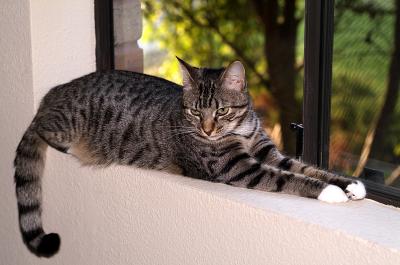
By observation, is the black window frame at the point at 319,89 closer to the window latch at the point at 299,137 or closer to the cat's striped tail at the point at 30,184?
the window latch at the point at 299,137

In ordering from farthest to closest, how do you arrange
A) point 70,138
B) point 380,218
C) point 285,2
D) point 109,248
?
1. point 285,2
2. point 70,138
3. point 109,248
4. point 380,218

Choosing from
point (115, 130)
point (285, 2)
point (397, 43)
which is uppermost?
point (285, 2)

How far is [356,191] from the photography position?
66.6 inches

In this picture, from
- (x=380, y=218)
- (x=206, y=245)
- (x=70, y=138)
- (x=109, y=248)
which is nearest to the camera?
(x=380, y=218)

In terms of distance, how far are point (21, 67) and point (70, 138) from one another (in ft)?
1.02

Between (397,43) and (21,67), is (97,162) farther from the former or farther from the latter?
(397,43)

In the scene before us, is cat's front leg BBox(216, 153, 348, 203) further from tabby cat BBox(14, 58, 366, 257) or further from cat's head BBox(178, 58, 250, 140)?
cat's head BBox(178, 58, 250, 140)

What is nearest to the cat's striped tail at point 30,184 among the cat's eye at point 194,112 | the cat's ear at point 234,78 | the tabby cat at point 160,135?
the tabby cat at point 160,135

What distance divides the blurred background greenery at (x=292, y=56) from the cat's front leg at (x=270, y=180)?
0.24m

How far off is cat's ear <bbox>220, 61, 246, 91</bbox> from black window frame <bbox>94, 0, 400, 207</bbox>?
220 mm

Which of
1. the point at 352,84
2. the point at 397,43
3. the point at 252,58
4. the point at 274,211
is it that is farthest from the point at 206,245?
the point at 252,58

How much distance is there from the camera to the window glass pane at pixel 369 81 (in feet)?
7.67

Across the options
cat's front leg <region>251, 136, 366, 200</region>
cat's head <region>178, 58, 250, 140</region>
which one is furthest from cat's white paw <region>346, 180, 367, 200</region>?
cat's head <region>178, 58, 250, 140</region>

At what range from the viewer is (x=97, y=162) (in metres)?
2.16
